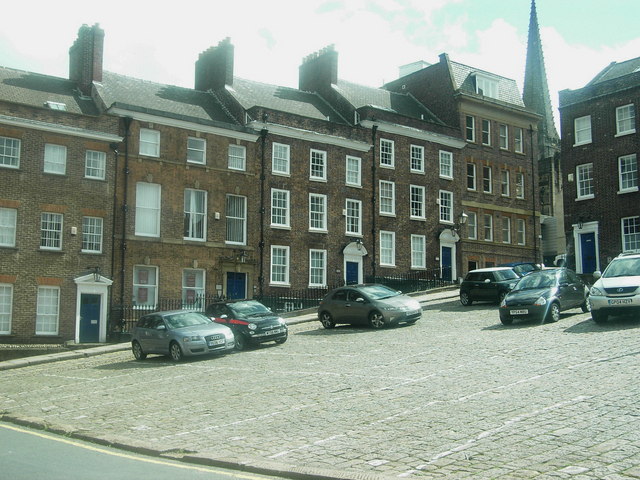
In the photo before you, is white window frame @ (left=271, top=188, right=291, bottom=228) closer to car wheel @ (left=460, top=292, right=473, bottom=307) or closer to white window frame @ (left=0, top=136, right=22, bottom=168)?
car wheel @ (left=460, top=292, right=473, bottom=307)

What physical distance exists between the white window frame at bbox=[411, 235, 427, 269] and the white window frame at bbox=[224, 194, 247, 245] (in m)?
11.7

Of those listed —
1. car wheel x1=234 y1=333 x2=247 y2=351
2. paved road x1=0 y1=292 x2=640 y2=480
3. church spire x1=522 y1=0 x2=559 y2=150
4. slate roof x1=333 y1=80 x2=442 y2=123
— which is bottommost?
paved road x1=0 y1=292 x2=640 y2=480

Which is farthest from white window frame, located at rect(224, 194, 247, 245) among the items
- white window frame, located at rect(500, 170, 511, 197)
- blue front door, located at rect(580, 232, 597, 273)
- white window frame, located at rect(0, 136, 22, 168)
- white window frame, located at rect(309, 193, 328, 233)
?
white window frame, located at rect(500, 170, 511, 197)

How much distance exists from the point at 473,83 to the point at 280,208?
63.5 feet

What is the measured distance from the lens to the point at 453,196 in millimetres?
46812

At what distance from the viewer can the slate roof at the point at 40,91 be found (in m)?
32.9

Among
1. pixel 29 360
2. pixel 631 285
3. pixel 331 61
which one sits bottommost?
pixel 29 360

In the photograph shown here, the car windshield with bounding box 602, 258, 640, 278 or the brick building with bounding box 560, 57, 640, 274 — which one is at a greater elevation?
the brick building with bounding box 560, 57, 640, 274

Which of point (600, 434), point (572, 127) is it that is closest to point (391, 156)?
point (572, 127)

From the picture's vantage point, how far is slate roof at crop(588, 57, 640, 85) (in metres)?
42.7

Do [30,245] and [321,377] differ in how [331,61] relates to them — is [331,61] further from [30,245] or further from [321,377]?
[321,377]

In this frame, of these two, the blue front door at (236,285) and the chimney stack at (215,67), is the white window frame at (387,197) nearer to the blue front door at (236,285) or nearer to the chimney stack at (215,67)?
the blue front door at (236,285)

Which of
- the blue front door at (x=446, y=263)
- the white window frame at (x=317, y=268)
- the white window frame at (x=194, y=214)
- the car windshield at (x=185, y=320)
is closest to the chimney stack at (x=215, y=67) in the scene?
the white window frame at (x=194, y=214)

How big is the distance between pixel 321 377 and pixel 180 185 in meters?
20.8
